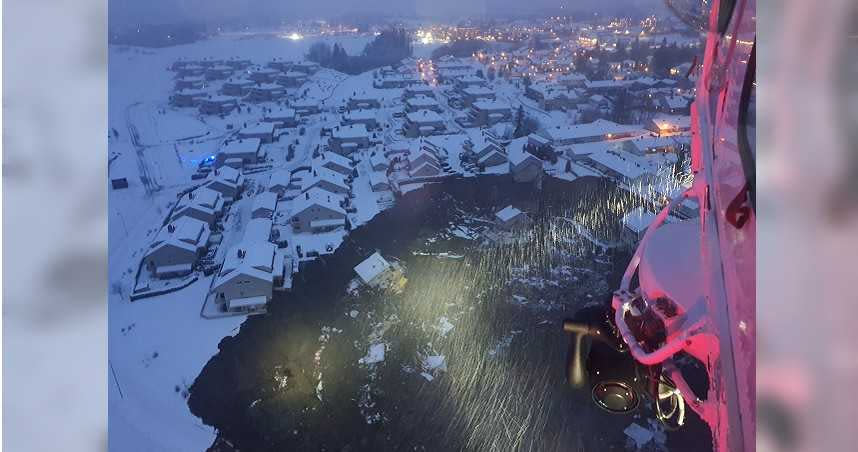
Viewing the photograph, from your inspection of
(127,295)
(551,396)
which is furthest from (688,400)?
(127,295)

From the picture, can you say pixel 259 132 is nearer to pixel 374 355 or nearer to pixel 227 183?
pixel 227 183

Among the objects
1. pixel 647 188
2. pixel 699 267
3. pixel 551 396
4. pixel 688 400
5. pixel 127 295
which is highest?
pixel 699 267

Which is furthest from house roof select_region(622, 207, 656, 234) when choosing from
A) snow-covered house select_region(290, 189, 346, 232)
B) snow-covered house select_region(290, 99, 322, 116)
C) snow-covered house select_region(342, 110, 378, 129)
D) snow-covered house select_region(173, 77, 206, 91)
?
snow-covered house select_region(173, 77, 206, 91)

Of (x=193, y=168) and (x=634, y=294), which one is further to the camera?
(x=193, y=168)

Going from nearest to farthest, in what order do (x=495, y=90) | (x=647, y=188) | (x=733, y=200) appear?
1. (x=733, y=200)
2. (x=647, y=188)
3. (x=495, y=90)

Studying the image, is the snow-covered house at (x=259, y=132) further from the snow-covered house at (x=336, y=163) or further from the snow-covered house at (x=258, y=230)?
the snow-covered house at (x=258, y=230)
